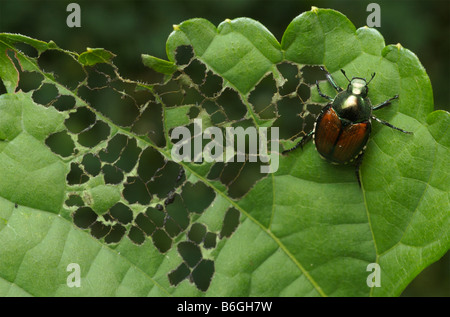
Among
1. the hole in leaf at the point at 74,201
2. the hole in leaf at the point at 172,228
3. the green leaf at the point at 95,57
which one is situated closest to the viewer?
the green leaf at the point at 95,57

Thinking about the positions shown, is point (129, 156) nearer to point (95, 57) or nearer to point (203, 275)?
point (95, 57)

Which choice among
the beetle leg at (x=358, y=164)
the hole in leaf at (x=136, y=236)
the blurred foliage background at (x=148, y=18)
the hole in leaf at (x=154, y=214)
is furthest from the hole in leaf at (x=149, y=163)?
the blurred foliage background at (x=148, y=18)

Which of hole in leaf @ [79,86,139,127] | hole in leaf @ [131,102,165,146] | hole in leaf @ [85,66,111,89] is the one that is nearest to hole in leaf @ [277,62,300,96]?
hole in leaf @ [131,102,165,146]

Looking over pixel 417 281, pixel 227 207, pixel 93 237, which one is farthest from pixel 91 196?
pixel 417 281

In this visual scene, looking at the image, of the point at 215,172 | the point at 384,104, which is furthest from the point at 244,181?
the point at 384,104

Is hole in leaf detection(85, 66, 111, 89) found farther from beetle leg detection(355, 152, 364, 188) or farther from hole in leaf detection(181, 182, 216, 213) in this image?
beetle leg detection(355, 152, 364, 188)

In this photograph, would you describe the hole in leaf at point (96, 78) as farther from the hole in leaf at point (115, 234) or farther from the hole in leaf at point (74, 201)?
the hole in leaf at point (115, 234)

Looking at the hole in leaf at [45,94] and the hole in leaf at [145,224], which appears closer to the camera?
the hole in leaf at [45,94]
